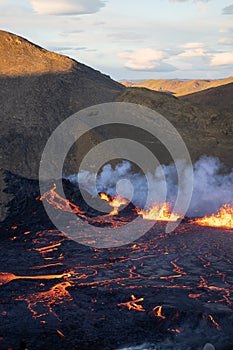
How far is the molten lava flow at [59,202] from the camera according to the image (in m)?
28.5

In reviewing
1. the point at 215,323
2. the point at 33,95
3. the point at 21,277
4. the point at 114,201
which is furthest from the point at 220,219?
the point at 33,95

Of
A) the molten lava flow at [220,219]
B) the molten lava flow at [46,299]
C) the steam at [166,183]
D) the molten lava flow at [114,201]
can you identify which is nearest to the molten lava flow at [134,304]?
the molten lava flow at [46,299]

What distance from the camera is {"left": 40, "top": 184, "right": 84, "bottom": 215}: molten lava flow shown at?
2848 centimetres

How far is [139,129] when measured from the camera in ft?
139

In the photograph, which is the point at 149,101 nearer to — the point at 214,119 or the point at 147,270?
the point at 214,119

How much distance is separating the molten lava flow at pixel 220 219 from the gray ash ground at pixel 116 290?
1.09m

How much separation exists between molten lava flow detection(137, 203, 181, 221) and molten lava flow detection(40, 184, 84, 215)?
400 cm

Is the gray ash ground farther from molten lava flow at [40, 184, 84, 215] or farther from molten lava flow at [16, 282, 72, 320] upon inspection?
molten lava flow at [40, 184, 84, 215]

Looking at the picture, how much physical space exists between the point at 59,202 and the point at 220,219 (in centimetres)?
969

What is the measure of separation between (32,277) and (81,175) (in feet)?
51.4

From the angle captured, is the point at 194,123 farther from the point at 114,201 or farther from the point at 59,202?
the point at 59,202

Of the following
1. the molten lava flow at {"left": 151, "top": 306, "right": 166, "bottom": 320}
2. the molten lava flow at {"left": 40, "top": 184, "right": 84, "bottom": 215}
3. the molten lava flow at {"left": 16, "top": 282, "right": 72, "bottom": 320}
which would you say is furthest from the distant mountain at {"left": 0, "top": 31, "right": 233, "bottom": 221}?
the molten lava flow at {"left": 151, "top": 306, "right": 166, "bottom": 320}

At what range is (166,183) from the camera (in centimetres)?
3281

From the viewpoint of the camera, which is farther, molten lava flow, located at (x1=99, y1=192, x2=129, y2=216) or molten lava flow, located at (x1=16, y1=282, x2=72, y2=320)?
molten lava flow, located at (x1=99, y1=192, x2=129, y2=216)
